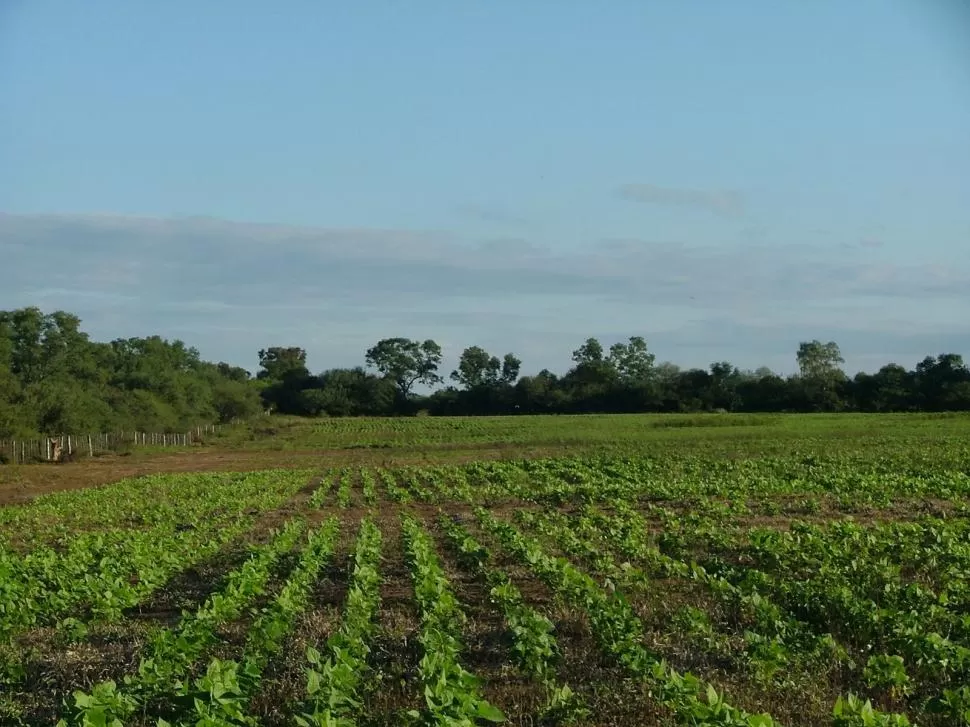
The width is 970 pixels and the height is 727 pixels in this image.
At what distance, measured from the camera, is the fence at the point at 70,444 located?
4841 cm

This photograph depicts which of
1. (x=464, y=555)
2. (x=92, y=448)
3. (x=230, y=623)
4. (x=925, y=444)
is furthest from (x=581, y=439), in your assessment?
(x=230, y=623)

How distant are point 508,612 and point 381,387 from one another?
4143 inches

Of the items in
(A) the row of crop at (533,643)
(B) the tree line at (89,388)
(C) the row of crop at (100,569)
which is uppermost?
(B) the tree line at (89,388)

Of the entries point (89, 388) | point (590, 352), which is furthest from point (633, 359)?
point (89, 388)

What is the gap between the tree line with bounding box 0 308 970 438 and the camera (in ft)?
192

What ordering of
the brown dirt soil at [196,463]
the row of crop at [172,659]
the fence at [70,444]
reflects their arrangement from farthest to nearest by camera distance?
1. the fence at [70,444]
2. the brown dirt soil at [196,463]
3. the row of crop at [172,659]

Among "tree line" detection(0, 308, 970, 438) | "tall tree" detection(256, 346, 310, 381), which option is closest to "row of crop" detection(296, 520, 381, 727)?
"tree line" detection(0, 308, 970, 438)

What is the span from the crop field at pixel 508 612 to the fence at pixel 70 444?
2838cm

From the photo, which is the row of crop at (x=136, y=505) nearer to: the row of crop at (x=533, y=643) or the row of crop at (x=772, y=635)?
the row of crop at (x=533, y=643)

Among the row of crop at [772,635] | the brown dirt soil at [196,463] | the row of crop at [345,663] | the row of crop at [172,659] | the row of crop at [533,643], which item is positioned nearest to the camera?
the row of crop at [172,659]

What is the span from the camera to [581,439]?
5297cm

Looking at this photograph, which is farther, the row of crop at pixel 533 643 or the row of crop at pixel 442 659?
the row of crop at pixel 533 643

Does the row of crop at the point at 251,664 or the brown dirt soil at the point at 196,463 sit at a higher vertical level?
the row of crop at the point at 251,664

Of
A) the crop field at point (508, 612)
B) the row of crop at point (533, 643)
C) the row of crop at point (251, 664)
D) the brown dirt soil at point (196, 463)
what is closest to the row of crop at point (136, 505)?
the crop field at point (508, 612)
